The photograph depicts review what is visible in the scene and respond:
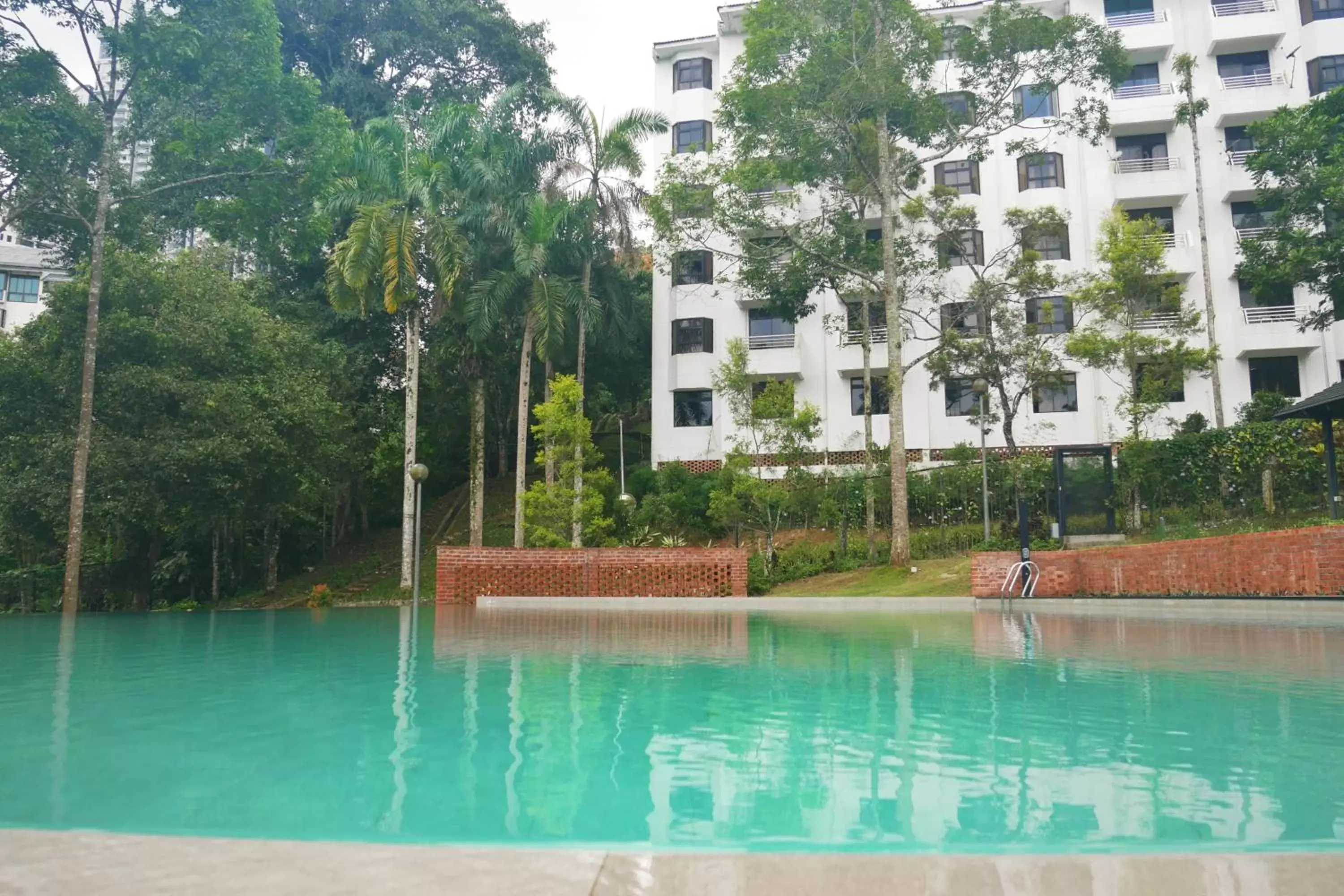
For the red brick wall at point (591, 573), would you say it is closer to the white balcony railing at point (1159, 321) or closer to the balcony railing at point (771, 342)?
the balcony railing at point (771, 342)

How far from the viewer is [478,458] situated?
2562 cm

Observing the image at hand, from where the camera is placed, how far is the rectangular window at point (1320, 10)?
2964cm

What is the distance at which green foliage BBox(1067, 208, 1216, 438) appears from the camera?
23438mm

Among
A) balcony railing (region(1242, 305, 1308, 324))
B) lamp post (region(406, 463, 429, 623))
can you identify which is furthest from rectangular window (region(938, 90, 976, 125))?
lamp post (region(406, 463, 429, 623))

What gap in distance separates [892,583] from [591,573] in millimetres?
6505

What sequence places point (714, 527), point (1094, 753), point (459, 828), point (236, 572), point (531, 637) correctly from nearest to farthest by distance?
point (459, 828) < point (1094, 753) < point (531, 637) < point (714, 527) < point (236, 572)

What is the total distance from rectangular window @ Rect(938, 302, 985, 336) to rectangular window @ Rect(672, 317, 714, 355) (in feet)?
26.0

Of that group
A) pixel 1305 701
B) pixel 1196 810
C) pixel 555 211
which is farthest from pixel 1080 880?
pixel 555 211

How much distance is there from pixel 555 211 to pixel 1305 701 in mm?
22541

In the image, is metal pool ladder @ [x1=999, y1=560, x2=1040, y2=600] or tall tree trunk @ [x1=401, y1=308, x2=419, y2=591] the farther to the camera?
tall tree trunk @ [x1=401, y1=308, x2=419, y2=591]

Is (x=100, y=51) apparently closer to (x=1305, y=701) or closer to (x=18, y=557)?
(x=18, y=557)

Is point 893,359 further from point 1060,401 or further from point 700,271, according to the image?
point 700,271

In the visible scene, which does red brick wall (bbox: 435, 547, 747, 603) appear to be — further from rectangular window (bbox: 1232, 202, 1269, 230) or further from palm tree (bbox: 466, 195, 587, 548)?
rectangular window (bbox: 1232, 202, 1269, 230)

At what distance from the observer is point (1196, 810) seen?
8.96 ft
